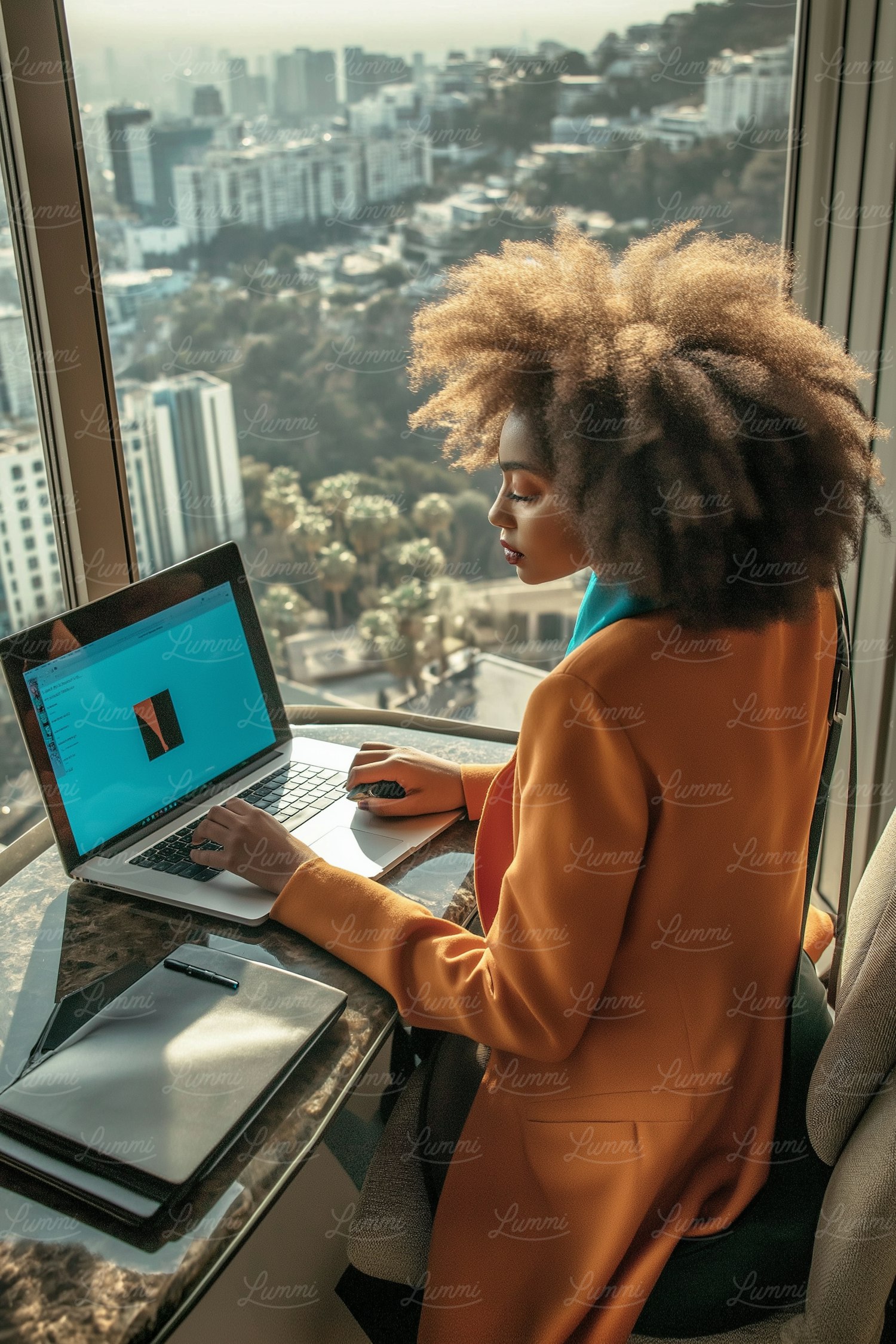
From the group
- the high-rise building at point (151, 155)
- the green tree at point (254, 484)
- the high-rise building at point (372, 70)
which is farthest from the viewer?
the green tree at point (254, 484)

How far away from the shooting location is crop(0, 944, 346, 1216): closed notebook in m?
0.77

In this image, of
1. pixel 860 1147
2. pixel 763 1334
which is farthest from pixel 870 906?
pixel 763 1334

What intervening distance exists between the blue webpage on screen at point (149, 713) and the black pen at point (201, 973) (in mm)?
237

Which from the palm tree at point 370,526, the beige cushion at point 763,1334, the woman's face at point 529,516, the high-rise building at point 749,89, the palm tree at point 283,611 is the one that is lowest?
the palm tree at point 283,611

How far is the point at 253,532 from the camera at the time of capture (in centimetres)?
331

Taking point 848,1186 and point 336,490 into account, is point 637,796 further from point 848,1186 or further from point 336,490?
point 336,490

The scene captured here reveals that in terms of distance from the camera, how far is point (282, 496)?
316 cm

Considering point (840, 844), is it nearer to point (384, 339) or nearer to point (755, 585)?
point (755, 585)

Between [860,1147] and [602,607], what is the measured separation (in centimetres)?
54

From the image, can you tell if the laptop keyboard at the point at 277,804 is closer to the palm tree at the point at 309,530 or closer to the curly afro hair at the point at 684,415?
the curly afro hair at the point at 684,415

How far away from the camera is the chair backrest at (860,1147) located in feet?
2.77

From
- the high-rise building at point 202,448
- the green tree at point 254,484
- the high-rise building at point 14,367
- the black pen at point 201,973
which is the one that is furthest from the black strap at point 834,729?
the green tree at point 254,484

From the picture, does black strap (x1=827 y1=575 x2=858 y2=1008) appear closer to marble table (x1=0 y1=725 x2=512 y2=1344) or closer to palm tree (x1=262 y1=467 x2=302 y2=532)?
marble table (x1=0 y1=725 x2=512 y2=1344)

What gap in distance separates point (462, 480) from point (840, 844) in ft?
5.67
